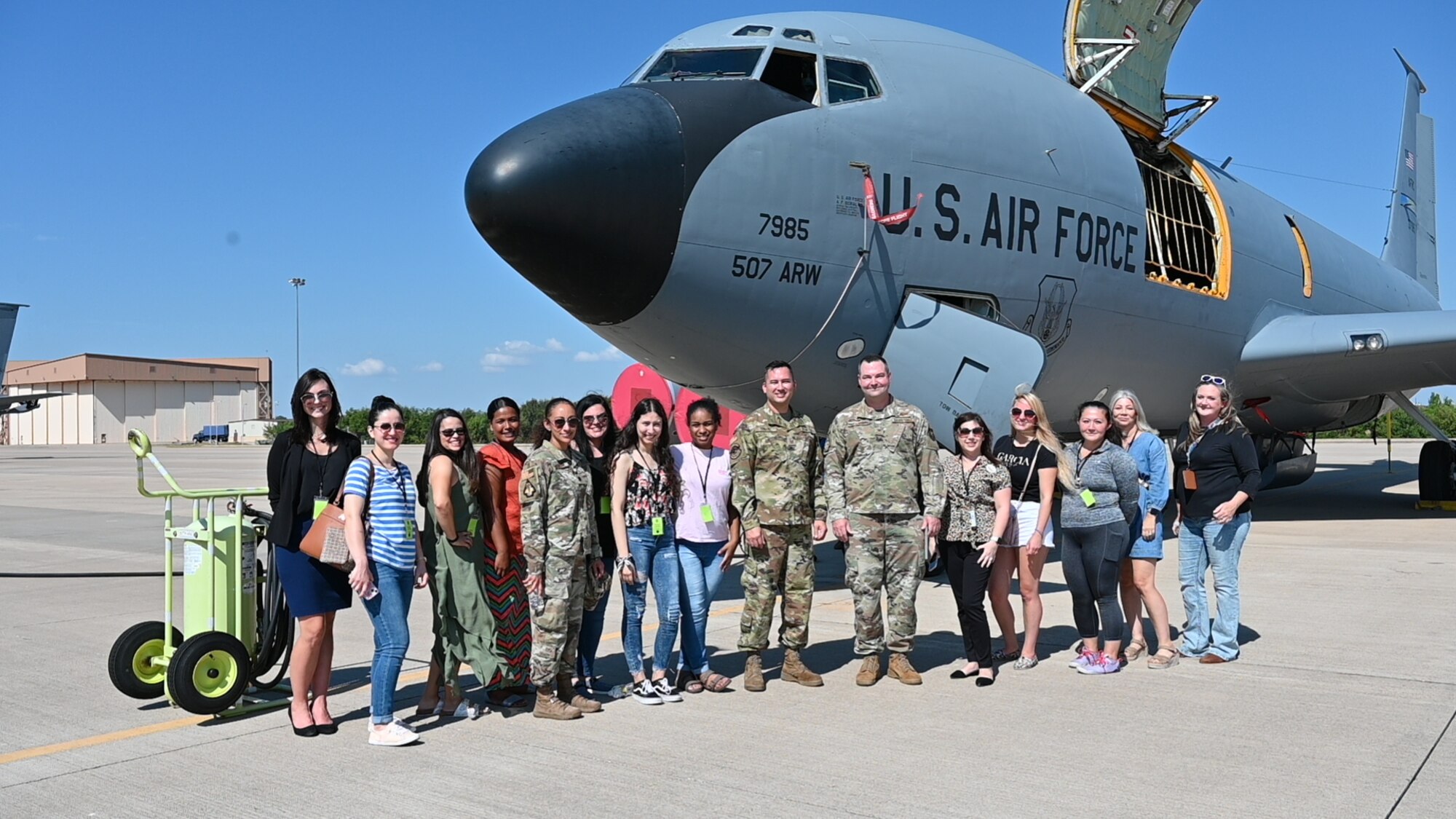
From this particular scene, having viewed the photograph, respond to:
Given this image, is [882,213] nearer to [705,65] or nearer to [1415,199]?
[705,65]

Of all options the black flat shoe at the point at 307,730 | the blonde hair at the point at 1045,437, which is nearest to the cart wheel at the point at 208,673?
the black flat shoe at the point at 307,730

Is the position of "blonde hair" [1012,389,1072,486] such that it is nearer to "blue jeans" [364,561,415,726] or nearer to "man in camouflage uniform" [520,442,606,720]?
"man in camouflage uniform" [520,442,606,720]

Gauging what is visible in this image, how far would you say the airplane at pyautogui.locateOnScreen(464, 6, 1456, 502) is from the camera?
24.3 ft

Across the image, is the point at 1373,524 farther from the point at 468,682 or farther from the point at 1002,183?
the point at 468,682

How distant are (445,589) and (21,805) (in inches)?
75.4

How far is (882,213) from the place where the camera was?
8414 millimetres

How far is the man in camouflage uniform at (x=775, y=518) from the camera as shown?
20.0 feet

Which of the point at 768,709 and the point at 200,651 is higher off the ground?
the point at 200,651

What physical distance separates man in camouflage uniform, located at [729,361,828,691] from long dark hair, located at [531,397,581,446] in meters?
0.95

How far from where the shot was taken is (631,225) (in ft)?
24.0

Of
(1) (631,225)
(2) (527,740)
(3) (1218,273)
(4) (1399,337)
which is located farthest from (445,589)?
(4) (1399,337)

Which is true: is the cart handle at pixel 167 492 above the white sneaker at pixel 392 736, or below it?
above

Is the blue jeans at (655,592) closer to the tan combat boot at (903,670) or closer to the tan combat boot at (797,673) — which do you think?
the tan combat boot at (797,673)

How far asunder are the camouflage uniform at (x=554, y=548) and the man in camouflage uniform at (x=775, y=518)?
96cm
